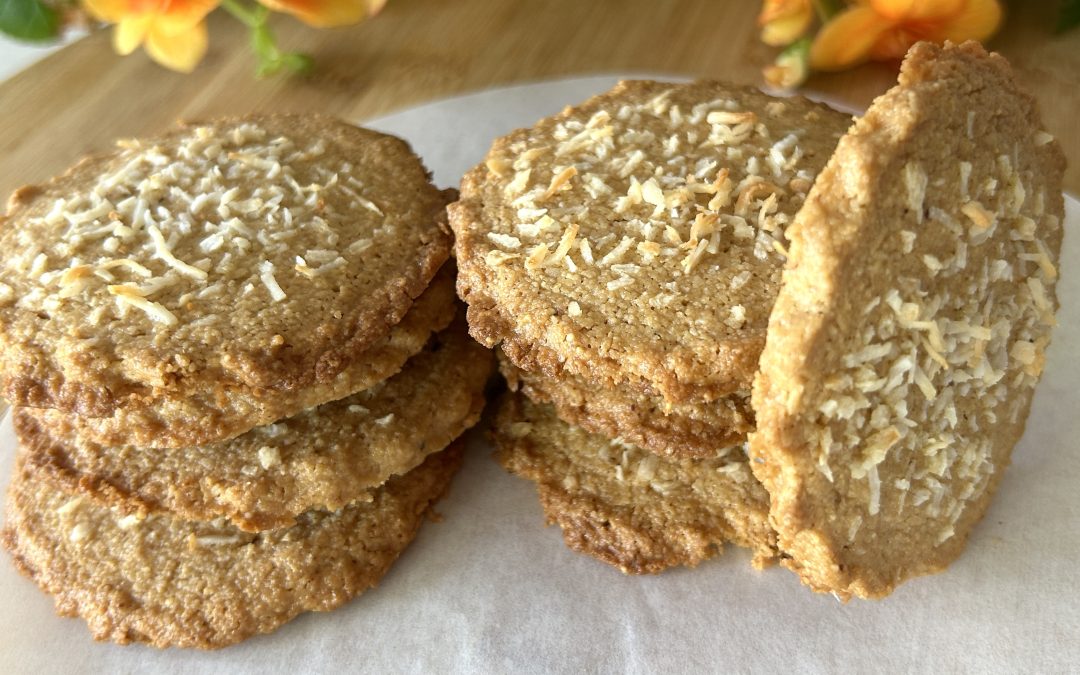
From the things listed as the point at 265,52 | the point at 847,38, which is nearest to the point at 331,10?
the point at 265,52

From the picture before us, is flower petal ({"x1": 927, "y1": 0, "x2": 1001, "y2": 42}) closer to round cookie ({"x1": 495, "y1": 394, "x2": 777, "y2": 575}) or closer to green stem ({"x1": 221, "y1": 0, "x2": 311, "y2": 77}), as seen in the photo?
round cookie ({"x1": 495, "y1": 394, "x2": 777, "y2": 575})

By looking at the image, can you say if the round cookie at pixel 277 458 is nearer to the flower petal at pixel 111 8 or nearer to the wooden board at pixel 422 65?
the flower petal at pixel 111 8

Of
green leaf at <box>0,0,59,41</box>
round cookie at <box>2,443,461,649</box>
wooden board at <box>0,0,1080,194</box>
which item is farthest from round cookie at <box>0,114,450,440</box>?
green leaf at <box>0,0,59,41</box>

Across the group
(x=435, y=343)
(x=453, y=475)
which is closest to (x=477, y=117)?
(x=435, y=343)

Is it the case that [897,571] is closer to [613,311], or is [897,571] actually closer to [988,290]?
[988,290]

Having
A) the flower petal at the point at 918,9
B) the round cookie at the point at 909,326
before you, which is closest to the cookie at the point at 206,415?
the round cookie at the point at 909,326

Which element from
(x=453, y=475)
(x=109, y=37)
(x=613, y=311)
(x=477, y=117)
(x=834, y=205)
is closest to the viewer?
(x=834, y=205)
